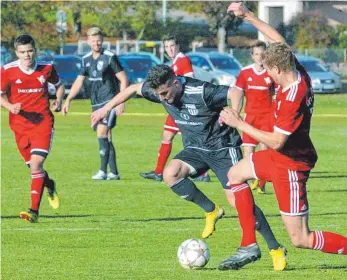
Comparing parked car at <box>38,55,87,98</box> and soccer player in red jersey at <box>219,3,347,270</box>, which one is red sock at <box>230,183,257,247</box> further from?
parked car at <box>38,55,87,98</box>

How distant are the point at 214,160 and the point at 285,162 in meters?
1.56

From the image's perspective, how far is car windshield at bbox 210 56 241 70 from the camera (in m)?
43.1

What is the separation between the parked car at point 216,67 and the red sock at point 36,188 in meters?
27.7

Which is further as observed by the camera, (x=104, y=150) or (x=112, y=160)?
(x=112, y=160)

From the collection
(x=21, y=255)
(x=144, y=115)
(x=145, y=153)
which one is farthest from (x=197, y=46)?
(x=21, y=255)

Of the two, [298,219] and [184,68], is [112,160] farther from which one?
[298,219]

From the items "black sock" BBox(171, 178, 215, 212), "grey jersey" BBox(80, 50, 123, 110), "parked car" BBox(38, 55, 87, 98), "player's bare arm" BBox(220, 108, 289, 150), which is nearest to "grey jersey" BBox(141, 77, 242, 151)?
"black sock" BBox(171, 178, 215, 212)

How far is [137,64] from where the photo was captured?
42562 millimetres

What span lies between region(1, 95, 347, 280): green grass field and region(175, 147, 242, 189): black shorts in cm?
77

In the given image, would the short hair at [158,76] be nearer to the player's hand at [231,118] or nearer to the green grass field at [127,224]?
the player's hand at [231,118]

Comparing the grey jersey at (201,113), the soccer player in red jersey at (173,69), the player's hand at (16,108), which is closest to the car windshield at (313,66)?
the soccer player in red jersey at (173,69)

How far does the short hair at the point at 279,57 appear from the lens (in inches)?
338

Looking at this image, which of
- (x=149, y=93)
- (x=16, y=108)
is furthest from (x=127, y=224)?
(x=149, y=93)

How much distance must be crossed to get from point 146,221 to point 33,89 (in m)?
2.05
